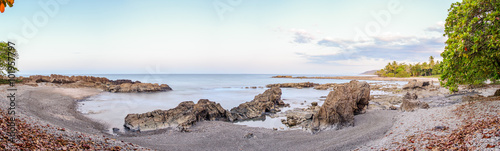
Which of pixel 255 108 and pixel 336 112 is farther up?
pixel 336 112

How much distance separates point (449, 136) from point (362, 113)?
36.3ft

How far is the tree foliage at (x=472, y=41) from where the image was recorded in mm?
9438

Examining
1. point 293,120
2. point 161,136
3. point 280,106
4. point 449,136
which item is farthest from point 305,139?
point 280,106

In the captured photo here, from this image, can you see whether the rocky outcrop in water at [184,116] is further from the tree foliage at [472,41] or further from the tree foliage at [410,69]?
the tree foliage at [410,69]

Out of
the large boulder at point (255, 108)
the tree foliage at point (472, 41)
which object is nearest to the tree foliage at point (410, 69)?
the large boulder at point (255, 108)

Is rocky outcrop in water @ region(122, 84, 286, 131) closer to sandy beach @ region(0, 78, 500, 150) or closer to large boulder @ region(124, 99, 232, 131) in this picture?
large boulder @ region(124, 99, 232, 131)

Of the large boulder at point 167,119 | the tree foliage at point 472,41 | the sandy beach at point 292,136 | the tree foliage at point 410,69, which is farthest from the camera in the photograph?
the tree foliage at point 410,69

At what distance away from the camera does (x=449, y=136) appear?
9031 mm

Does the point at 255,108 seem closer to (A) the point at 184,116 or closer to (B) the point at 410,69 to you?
(A) the point at 184,116

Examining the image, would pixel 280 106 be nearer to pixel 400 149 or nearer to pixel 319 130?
pixel 319 130

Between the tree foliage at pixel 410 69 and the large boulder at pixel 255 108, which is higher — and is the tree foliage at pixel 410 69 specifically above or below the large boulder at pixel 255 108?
above

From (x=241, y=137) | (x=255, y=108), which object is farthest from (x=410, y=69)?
(x=241, y=137)

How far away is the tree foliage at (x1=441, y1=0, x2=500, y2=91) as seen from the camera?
9.44 meters

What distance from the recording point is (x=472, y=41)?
10.2 meters
